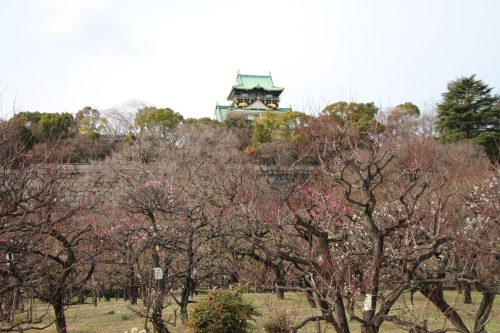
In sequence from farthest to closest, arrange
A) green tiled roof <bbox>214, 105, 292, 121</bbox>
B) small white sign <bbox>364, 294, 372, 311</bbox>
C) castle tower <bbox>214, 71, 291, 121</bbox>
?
castle tower <bbox>214, 71, 291, 121</bbox>, green tiled roof <bbox>214, 105, 292, 121</bbox>, small white sign <bbox>364, 294, 372, 311</bbox>

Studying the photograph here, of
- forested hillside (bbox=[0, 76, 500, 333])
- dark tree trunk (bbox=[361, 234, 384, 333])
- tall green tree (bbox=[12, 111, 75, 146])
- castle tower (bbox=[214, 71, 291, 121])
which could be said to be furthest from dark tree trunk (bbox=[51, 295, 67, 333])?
castle tower (bbox=[214, 71, 291, 121])

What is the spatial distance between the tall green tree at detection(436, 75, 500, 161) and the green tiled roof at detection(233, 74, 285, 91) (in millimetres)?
22478

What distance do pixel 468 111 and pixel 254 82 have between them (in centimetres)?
2502

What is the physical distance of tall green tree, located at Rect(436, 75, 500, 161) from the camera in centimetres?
2517

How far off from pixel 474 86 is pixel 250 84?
979 inches

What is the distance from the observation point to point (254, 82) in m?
47.2

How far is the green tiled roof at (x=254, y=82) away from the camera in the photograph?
46531 millimetres

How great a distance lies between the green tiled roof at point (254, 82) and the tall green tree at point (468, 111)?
73.7 feet

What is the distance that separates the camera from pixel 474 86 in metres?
25.7

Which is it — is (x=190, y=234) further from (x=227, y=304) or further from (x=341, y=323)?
(x=341, y=323)

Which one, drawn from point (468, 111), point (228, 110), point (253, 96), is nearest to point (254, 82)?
point (253, 96)

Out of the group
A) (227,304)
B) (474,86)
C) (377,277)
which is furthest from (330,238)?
(474,86)

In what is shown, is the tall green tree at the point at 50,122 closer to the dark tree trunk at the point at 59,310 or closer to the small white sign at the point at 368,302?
the dark tree trunk at the point at 59,310

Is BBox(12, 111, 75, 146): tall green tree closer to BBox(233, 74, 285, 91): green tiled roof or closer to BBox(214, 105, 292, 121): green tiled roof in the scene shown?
BBox(214, 105, 292, 121): green tiled roof
